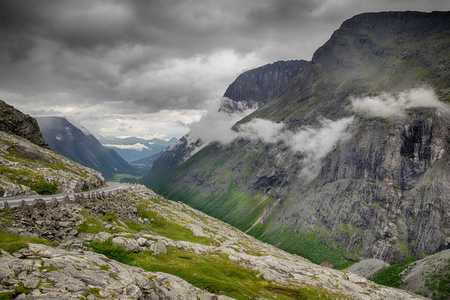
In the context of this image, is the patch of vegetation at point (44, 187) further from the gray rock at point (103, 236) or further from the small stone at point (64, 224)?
the gray rock at point (103, 236)

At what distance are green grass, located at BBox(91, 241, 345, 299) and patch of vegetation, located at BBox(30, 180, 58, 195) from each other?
2057 inches

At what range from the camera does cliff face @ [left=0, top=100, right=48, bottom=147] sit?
489 ft

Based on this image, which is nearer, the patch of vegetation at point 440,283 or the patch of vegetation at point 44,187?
the patch of vegetation at point 44,187

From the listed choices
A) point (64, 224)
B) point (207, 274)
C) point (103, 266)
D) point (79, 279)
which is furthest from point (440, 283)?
point (79, 279)

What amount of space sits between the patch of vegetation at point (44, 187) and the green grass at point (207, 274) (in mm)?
52257

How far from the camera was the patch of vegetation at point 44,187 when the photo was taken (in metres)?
77.6

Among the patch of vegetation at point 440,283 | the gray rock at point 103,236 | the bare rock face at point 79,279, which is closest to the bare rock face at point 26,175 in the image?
the gray rock at point 103,236

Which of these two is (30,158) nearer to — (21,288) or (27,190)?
(27,190)

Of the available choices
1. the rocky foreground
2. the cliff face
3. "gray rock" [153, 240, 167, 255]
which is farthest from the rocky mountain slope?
"gray rock" [153, 240, 167, 255]

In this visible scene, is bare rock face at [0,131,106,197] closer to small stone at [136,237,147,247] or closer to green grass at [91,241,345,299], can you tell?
small stone at [136,237,147,247]

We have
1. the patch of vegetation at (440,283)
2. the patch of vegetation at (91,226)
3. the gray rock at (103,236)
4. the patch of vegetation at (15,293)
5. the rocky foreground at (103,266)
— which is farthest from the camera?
the patch of vegetation at (440,283)

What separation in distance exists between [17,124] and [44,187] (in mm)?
108957

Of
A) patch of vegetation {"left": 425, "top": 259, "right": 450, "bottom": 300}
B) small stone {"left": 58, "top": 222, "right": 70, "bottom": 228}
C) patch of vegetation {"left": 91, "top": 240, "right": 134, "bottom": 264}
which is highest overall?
small stone {"left": 58, "top": 222, "right": 70, "bottom": 228}

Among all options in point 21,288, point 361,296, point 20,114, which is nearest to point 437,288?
point 361,296
